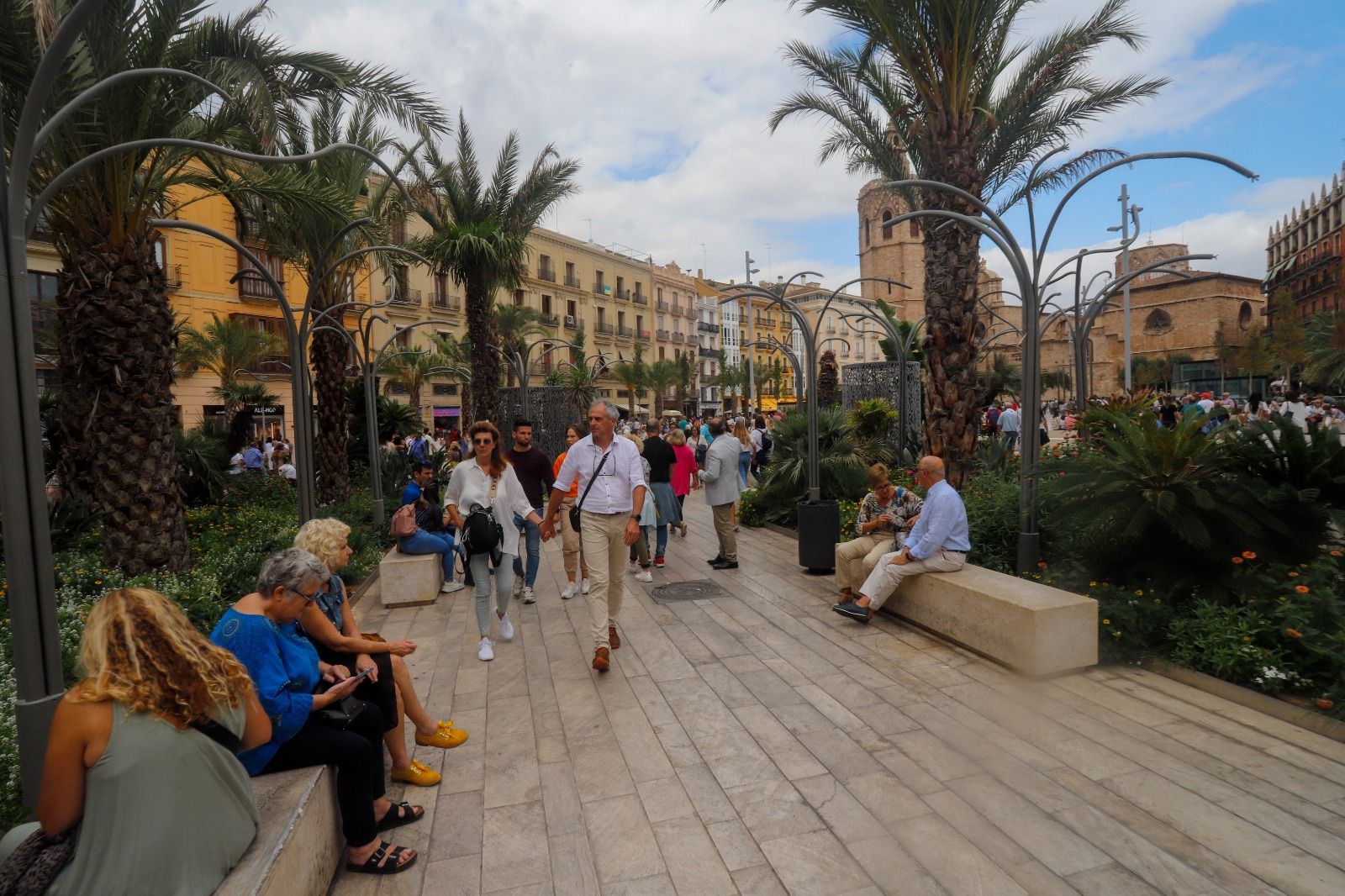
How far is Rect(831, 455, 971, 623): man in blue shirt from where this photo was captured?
239 inches

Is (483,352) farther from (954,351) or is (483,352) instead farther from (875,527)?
(875,527)

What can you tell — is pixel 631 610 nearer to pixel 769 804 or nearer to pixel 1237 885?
pixel 769 804

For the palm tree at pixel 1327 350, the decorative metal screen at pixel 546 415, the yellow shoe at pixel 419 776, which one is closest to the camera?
the yellow shoe at pixel 419 776

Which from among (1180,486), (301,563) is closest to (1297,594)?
(1180,486)

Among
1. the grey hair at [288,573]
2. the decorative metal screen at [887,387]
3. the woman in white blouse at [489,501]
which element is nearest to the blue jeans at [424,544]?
the woman in white blouse at [489,501]

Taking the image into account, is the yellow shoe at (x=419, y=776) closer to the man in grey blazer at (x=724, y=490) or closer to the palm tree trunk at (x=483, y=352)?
the man in grey blazer at (x=724, y=490)

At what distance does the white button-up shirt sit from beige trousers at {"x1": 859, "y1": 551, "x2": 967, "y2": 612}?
208 centimetres

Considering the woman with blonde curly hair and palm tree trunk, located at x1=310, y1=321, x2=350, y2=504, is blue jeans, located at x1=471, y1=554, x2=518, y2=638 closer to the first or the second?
the woman with blonde curly hair

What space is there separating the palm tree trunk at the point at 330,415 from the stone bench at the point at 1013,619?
1122 centimetres

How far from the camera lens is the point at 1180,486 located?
219 inches

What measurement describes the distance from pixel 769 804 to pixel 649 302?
62.0 meters

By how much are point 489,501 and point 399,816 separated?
2.97m

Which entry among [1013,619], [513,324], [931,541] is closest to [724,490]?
[931,541]

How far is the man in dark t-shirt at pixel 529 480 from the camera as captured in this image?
7.73 m
